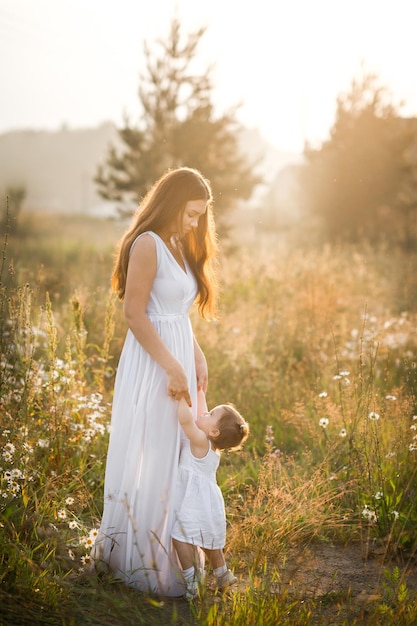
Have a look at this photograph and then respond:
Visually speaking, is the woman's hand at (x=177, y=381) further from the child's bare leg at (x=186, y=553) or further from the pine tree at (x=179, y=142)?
the pine tree at (x=179, y=142)

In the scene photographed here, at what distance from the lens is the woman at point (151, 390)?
9.95 feet

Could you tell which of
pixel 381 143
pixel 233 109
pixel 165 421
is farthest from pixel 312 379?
pixel 381 143

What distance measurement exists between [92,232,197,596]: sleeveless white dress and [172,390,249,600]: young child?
6 centimetres

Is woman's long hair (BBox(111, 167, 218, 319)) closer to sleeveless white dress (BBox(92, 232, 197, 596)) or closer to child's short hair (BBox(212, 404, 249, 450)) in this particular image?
sleeveless white dress (BBox(92, 232, 197, 596))

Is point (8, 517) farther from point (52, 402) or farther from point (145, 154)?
point (145, 154)

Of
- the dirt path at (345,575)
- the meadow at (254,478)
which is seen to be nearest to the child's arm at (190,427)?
the meadow at (254,478)

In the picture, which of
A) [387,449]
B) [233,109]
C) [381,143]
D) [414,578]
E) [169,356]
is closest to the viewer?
[169,356]

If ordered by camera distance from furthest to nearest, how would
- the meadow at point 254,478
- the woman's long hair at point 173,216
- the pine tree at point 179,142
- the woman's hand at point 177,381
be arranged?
1. the pine tree at point 179,142
2. the woman's long hair at point 173,216
3. the woman's hand at point 177,381
4. the meadow at point 254,478

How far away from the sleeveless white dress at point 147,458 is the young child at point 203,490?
0.19ft

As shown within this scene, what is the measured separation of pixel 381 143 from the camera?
18.4 m

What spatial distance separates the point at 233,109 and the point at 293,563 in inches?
433

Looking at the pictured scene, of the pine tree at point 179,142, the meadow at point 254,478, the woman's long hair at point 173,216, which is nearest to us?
the meadow at point 254,478

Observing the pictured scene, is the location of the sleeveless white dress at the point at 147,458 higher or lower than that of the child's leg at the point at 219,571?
higher

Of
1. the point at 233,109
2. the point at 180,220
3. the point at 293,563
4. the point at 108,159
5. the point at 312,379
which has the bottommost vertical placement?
the point at 293,563
